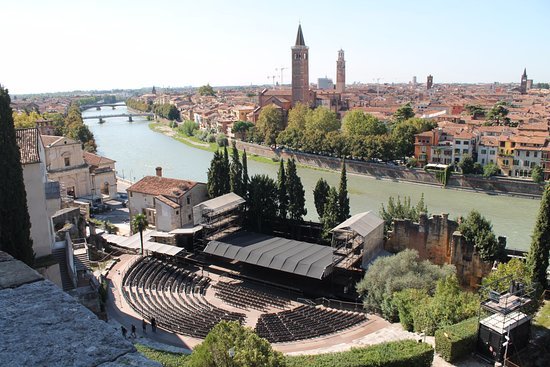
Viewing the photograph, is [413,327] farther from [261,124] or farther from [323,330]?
[261,124]

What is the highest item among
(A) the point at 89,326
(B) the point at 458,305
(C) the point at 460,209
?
(A) the point at 89,326

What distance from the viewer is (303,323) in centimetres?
1742

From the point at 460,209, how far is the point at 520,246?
389 inches

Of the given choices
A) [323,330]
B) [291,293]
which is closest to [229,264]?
[291,293]

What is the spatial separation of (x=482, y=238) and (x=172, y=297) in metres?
13.4

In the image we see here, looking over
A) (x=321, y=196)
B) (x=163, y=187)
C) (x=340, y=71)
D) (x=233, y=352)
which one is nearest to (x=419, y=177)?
(x=321, y=196)

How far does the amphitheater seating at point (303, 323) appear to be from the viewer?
16.3 metres

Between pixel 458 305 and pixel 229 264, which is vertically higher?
pixel 458 305

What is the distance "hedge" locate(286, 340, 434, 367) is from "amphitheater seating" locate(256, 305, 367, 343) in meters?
3.60

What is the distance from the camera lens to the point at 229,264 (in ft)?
80.0

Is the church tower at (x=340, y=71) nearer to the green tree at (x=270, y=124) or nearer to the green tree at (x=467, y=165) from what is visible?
the green tree at (x=270, y=124)

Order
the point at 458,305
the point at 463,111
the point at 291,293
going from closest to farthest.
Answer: the point at 458,305 → the point at 291,293 → the point at 463,111

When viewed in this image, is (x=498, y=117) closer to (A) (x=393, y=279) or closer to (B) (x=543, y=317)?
(A) (x=393, y=279)

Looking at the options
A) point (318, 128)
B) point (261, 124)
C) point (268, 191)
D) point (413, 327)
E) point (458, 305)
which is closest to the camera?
point (458, 305)
